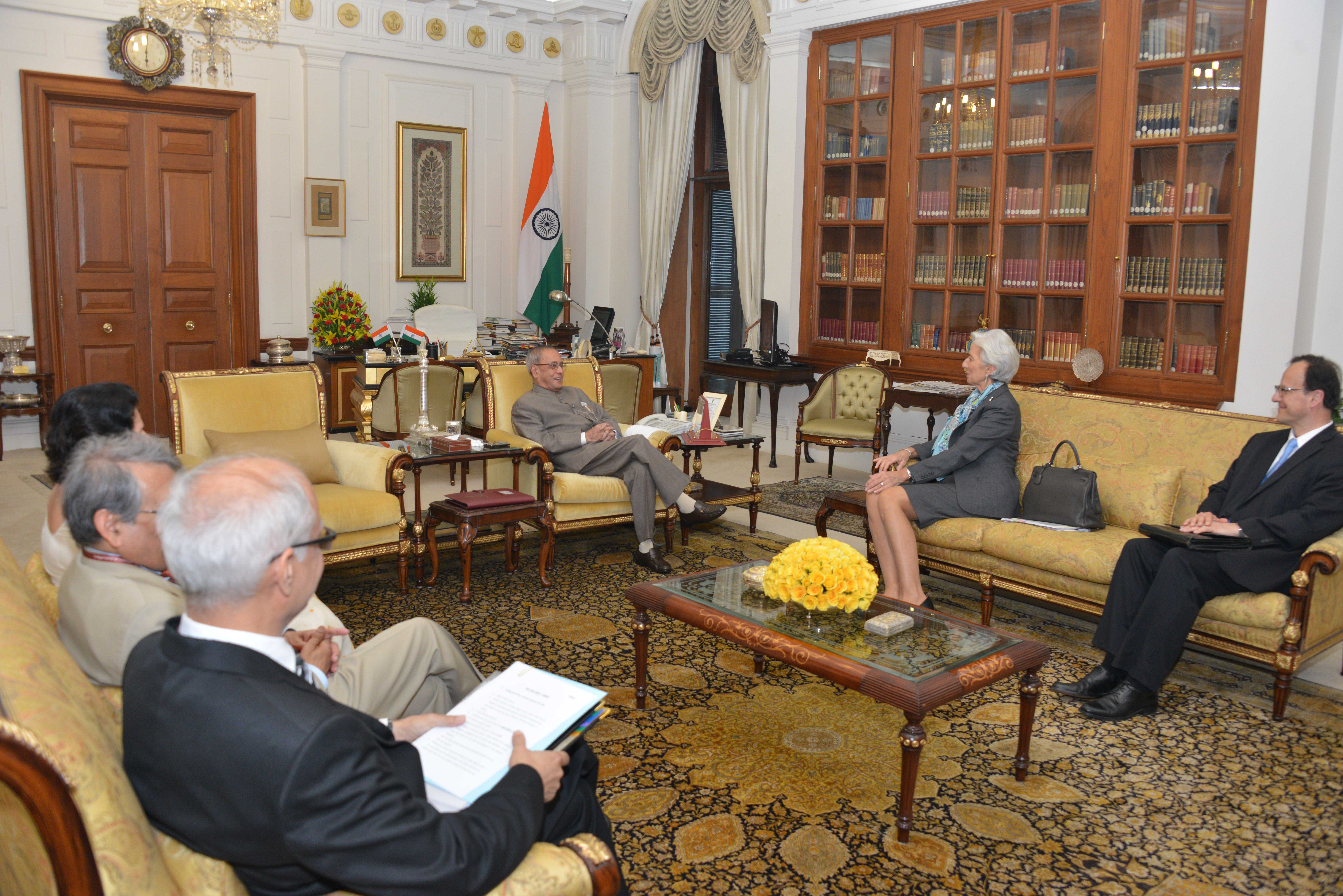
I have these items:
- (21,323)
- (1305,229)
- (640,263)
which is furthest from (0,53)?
(1305,229)

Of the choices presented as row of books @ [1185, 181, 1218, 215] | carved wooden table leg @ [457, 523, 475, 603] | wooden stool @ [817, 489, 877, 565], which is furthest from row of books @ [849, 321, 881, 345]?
carved wooden table leg @ [457, 523, 475, 603]

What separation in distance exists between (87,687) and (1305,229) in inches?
249

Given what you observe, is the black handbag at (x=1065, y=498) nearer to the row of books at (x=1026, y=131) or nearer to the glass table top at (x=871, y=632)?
the glass table top at (x=871, y=632)

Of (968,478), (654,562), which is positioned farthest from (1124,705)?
(654,562)

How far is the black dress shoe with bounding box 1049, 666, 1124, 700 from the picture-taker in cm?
382

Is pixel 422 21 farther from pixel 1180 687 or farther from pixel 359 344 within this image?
pixel 1180 687

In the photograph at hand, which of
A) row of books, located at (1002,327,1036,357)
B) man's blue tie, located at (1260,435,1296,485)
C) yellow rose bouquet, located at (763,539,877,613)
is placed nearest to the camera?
yellow rose bouquet, located at (763,539,877,613)

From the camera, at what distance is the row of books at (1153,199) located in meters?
6.36

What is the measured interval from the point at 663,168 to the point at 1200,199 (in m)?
4.96

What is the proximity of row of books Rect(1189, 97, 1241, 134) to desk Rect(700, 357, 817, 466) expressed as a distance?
2993 millimetres

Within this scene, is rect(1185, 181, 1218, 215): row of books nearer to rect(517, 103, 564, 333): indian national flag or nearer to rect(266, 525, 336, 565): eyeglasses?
rect(517, 103, 564, 333): indian national flag

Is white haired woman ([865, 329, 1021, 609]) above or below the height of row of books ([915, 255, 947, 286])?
below

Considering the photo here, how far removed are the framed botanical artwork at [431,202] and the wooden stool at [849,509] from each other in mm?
5791

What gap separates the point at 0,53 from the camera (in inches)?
300
